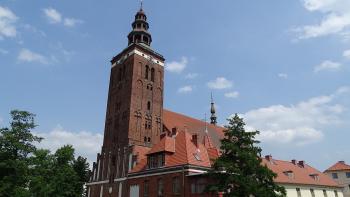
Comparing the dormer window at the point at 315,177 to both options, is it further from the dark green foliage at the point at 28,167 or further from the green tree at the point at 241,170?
the dark green foliage at the point at 28,167

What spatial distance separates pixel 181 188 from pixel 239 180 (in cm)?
961

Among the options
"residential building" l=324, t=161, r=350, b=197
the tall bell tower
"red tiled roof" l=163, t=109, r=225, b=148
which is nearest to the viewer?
the tall bell tower

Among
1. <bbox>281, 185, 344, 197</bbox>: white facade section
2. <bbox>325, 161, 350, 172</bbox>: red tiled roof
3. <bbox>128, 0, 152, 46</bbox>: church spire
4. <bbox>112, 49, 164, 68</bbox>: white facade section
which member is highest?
<bbox>128, 0, 152, 46</bbox>: church spire

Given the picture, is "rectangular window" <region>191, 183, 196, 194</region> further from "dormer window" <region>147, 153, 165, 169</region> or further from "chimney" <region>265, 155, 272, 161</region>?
"chimney" <region>265, 155, 272, 161</region>

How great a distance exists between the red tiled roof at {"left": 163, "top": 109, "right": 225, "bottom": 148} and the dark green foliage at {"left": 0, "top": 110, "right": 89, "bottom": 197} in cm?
1567

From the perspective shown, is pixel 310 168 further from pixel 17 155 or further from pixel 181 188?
pixel 17 155

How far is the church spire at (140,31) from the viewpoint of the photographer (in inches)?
2057

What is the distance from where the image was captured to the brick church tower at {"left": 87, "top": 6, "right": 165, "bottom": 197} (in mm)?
44062

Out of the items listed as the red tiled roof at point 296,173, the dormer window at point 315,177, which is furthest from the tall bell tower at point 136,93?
the dormer window at point 315,177

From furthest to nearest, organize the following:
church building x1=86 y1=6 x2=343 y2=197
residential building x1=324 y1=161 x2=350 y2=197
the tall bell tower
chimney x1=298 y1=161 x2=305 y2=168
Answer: residential building x1=324 y1=161 x2=350 y2=197, chimney x1=298 y1=161 x2=305 y2=168, the tall bell tower, church building x1=86 y1=6 x2=343 y2=197

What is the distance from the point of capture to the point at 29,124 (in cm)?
3922

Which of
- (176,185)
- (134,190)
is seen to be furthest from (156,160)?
(134,190)

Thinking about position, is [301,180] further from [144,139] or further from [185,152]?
[144,139]

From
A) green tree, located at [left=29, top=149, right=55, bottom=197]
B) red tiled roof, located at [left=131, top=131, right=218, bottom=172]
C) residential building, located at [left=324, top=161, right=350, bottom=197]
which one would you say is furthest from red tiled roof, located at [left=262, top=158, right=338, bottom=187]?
green tree, located at [left=29, top=149, right=55, bottom=197]
